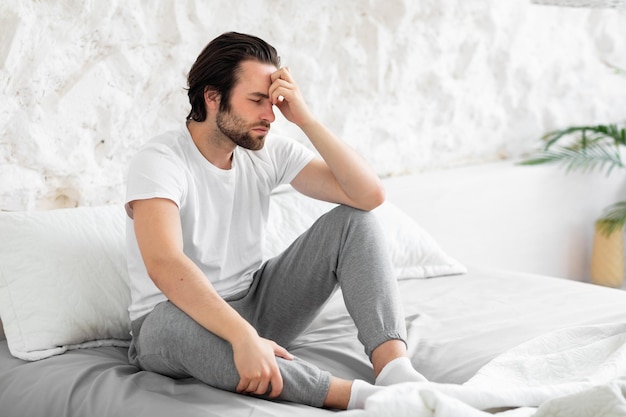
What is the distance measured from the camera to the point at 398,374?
1.57 meters

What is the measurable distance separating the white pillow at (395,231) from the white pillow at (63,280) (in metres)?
0.45

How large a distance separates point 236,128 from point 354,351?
0.54 m

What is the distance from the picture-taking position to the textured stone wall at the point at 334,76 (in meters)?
2.08

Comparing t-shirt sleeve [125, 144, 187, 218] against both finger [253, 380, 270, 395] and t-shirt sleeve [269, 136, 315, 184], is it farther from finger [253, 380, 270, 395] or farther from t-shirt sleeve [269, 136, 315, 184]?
finger [253, 380, 270, 395]

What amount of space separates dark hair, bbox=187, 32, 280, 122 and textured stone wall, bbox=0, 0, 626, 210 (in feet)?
1.42

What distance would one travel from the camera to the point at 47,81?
2.09m

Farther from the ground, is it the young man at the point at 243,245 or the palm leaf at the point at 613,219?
the young man at the point at 243,245

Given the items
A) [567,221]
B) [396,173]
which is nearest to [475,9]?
[396,173]

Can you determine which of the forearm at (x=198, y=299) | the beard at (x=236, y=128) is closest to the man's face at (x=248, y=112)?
the beard at (x=236, y=128)

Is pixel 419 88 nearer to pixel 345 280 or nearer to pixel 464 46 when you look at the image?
pixel 464 46

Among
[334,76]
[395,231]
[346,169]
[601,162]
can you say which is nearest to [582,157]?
[601,162]

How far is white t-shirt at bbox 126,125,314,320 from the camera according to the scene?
1.73 m

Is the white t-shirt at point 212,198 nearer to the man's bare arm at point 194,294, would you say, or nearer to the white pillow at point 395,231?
the man's bare arm at point 194,294

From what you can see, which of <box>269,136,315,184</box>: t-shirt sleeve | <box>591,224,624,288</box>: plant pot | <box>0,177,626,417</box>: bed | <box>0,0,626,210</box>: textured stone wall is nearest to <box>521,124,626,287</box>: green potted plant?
<box>591,224,624,288</box>: plant pot
